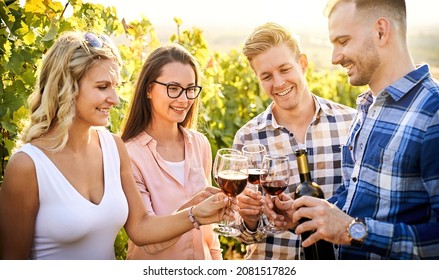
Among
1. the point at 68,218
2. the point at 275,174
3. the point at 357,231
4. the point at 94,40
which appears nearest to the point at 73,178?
the point at 68,218

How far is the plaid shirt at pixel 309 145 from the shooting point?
2963mm

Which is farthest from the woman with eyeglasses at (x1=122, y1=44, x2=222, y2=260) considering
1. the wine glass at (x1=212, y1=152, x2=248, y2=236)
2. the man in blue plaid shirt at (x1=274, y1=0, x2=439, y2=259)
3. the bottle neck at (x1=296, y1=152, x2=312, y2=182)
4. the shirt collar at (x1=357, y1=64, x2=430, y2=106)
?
the shirt collar at (x1=357, y1=64, x2=430, y2=106)

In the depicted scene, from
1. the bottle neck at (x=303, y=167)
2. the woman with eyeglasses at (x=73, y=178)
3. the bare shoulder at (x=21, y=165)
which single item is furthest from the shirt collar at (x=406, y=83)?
the bare shoulder at (x=21, y=165)

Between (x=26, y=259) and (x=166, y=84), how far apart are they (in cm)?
112

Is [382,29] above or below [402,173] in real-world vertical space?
above

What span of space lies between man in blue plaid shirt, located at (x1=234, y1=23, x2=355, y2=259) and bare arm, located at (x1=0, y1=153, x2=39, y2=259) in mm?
1147

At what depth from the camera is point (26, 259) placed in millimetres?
2328

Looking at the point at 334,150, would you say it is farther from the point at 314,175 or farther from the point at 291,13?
the point at 291,13

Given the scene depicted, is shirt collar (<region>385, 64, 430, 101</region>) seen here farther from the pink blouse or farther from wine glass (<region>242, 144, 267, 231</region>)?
the pink blouse

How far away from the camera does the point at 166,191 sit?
286 centimetres

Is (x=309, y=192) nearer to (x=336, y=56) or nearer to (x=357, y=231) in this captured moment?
(x=357, y=231)

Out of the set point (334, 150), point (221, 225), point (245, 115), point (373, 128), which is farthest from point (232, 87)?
point (373, 128)

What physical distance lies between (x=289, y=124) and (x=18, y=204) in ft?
4.84

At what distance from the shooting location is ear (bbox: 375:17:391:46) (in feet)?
7.04
